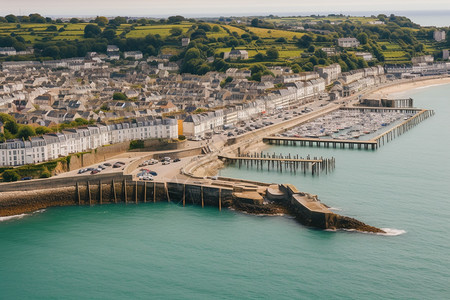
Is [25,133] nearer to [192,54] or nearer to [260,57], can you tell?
[260,57]

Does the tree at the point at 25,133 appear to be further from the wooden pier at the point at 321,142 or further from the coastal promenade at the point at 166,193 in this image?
the wooden pier at the point at 321,142

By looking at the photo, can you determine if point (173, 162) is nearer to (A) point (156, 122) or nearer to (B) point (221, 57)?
(A) point (156, 122)

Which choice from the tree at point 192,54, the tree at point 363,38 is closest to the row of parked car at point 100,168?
the tree at point 192,54

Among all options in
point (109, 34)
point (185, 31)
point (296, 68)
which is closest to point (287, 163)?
point (296, 68)

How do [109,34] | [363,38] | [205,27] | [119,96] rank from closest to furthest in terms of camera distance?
[119,96], [363,38], [205,27], [109,34]

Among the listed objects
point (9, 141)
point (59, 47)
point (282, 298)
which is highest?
point (59, 47)

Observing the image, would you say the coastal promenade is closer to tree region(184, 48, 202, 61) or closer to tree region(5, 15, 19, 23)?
tree region(184, 48, 202, 61)

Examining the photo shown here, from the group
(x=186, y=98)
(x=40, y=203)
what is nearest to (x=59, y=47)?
(x=186, y=98)

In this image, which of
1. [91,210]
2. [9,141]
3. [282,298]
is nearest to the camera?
[282,298]
